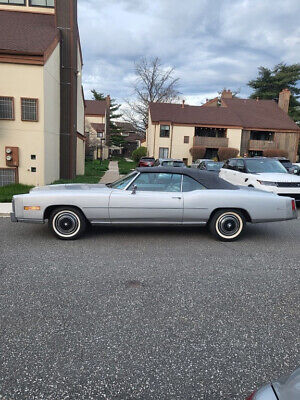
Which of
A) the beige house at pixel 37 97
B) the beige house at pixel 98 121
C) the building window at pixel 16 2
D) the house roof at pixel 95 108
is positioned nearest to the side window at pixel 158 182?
the beige house at pixel 37 97

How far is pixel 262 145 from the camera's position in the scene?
35.2 m

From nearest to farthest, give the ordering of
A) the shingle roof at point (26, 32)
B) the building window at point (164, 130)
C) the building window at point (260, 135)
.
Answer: the shingle roof at point (26, 32) → the building window at point (164, 130) → the building window at point (260, 135)

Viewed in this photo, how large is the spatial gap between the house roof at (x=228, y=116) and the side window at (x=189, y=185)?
95.3 ft

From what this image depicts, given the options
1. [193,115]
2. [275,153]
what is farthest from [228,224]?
[193,115]

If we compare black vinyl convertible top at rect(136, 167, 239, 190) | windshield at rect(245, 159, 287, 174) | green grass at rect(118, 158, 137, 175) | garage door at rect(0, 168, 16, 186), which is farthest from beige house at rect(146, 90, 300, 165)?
black vinyl convertible top at rect(136, 167, 239, 190)

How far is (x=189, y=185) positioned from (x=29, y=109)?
8.49 meters

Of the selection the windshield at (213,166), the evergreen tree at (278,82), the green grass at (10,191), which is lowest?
the green grass at (10,191)

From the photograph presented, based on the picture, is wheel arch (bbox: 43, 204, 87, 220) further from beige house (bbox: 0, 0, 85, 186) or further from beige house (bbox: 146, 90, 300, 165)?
beige house (bbox: 146, 90, 300, 165)

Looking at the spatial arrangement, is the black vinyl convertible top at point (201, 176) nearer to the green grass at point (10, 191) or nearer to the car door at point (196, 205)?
the car door at point (196, 205)

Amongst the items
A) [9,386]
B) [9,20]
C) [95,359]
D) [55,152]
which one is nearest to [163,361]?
[95,359]

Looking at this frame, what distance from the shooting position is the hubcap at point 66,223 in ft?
17.7

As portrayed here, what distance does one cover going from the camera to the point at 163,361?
7.67 feet

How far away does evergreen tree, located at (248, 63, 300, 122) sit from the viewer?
4859 centimetres

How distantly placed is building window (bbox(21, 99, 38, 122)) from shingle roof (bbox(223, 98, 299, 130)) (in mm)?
28334
